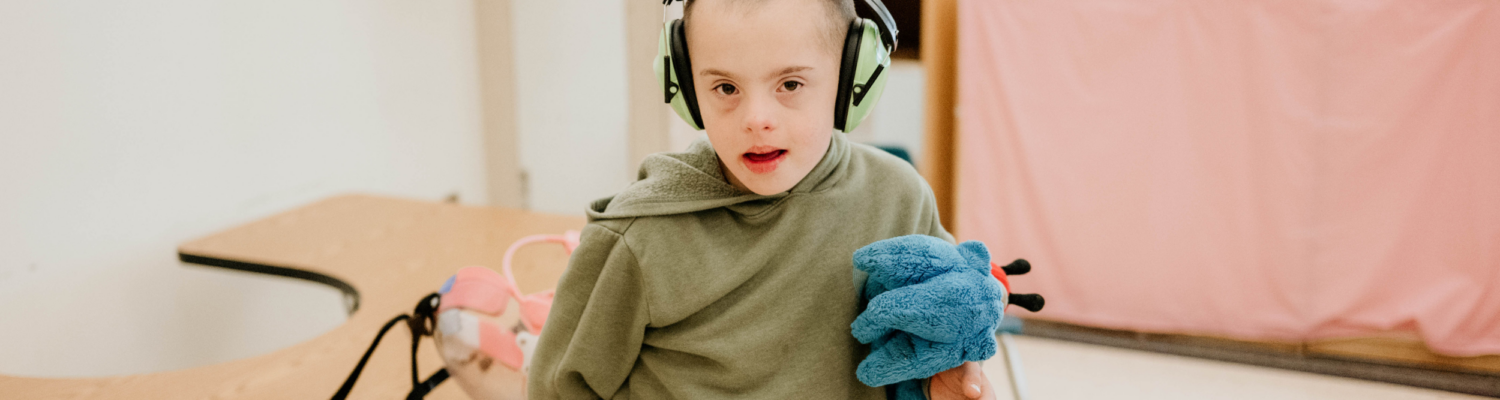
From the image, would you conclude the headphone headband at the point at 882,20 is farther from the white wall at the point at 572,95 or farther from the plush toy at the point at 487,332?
the white wall at the point at 572,95

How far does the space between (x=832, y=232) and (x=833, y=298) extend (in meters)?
0.06

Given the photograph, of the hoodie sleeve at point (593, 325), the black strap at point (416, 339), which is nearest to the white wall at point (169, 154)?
the black strap at point (416, 339)

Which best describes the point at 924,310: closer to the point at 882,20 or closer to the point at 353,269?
the point at 882,20

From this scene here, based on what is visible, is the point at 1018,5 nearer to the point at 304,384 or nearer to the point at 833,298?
the point at 833,298

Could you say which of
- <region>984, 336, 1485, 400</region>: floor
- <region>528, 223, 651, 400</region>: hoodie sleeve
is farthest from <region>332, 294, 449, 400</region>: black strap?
<region>984, 336, 1485, 400</region>: floor

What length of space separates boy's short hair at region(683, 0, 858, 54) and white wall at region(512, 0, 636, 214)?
2.02 meters

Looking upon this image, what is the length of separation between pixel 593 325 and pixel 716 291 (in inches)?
4.3

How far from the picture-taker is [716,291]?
24.7 inches

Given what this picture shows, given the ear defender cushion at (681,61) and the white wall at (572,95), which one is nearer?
the ear defender cushion at (681,61)

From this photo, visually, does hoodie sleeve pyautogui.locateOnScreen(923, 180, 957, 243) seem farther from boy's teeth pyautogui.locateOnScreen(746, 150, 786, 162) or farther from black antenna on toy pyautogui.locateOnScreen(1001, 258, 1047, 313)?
boy's teeth pyautogui.locateOnScreen(746, 150, 786, 162)

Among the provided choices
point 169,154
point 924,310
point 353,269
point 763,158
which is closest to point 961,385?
point 924,310

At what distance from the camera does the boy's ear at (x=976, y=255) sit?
23.7 inches

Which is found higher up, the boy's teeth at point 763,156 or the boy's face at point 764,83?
the boy's face at point 764,83

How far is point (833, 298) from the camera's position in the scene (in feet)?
2.13
